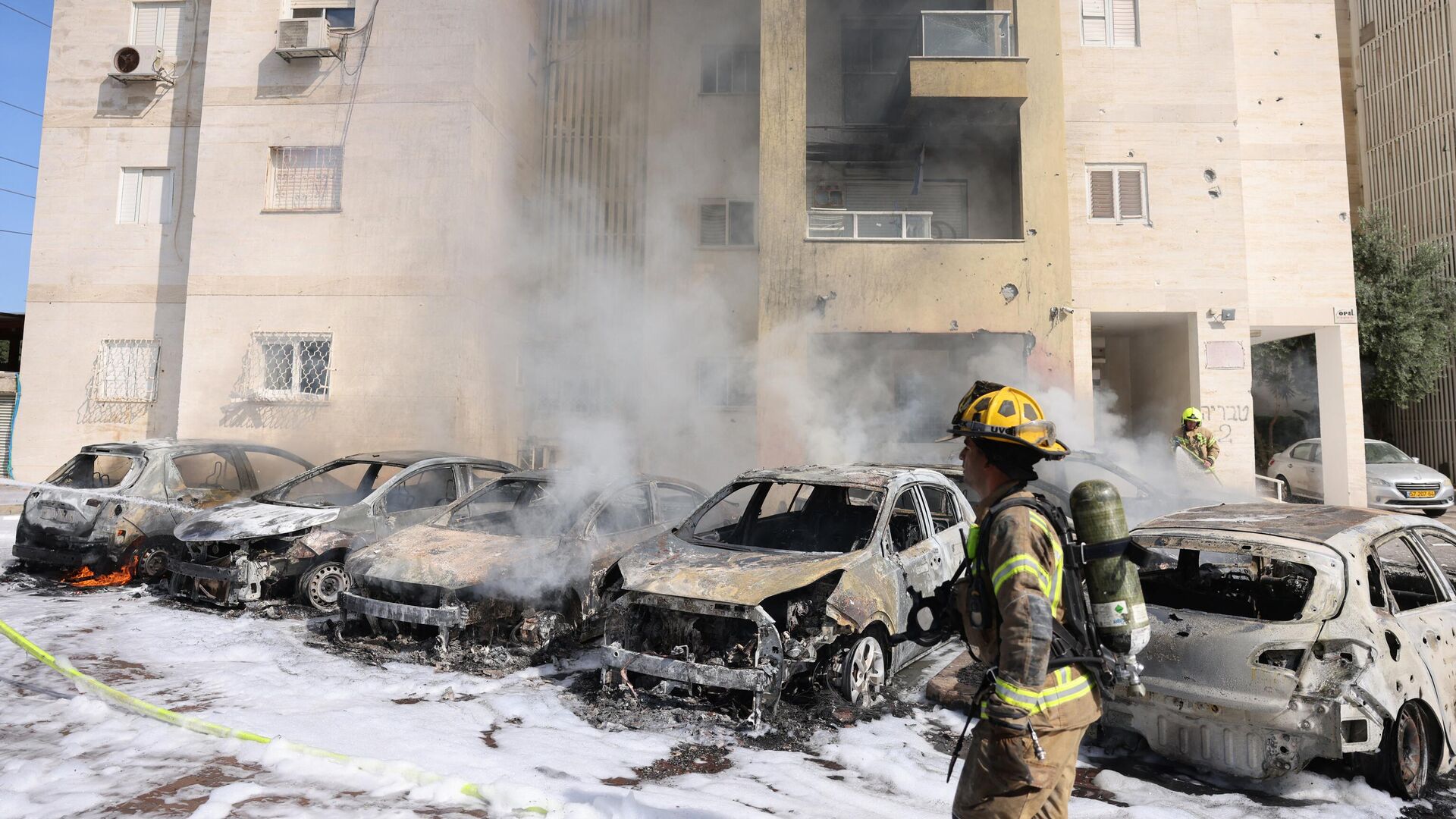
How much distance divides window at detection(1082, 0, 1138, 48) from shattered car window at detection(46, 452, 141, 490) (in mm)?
14552

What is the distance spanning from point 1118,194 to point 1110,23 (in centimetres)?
295

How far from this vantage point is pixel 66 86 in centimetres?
1359

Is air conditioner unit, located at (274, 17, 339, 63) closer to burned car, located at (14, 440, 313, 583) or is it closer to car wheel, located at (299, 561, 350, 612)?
burned car, located at (14, 440, 313, 583)

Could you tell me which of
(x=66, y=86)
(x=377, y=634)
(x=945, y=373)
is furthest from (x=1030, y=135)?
(x=66, y=86)

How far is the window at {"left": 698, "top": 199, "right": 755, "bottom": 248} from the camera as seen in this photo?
13.5m

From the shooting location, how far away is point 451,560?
17.7 ft

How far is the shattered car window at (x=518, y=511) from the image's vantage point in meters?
6.02

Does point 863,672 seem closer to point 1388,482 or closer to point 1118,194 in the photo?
point 1118,194

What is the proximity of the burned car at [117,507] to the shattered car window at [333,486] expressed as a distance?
1.91ft

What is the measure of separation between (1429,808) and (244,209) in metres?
15.0

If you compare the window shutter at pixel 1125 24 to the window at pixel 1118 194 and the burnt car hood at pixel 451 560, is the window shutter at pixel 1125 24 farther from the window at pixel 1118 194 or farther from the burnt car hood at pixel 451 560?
the burnt car hood at pixel 451 560

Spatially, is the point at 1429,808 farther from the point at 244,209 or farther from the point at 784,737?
the point at 244,209

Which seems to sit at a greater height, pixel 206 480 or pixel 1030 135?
pixel 1030 135

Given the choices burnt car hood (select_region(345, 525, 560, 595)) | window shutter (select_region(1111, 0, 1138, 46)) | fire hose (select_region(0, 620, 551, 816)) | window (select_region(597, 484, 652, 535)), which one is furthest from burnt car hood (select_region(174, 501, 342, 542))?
window shutter (select_region(1111, 0, 1138, 46))
